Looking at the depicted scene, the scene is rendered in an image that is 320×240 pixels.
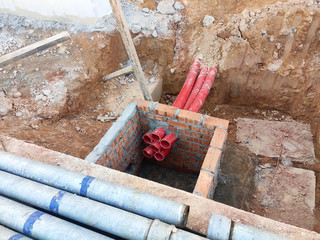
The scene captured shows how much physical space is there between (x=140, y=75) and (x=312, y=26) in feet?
11.3

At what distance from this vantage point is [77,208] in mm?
1691

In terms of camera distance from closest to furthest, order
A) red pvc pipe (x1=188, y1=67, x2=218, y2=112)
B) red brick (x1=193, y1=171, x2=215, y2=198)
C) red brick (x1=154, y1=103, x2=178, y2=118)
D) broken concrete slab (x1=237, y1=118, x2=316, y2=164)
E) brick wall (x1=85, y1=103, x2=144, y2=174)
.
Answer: red brick (x1=193, y1=171, x2=215, y2=198) < brick wall (x1=85, y1=103, x2=144, y2=174) < red brick (x1=154, y1=103, x2=178, y2=118) < red pvc pipe (x1=188, y1=67, x2=218, y2=112) < broken concrete slab (x1=237, y1=118, x2=316, y2=164)

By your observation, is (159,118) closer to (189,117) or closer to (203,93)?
(189,117)

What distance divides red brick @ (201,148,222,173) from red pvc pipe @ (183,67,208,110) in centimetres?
150

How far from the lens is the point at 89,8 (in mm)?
5281

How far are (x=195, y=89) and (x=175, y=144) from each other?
1.28m

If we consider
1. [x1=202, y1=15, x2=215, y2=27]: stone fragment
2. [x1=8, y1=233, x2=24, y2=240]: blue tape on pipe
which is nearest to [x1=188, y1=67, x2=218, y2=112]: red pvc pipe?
[x1=202, y1=15, x2=215, y2=27]: stone fragment

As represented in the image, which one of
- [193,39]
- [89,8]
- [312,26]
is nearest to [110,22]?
[89,8]

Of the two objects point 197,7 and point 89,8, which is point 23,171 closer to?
point 89,8

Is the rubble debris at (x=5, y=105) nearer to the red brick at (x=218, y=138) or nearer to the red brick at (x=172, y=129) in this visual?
the red brick at (x=172, y=129)

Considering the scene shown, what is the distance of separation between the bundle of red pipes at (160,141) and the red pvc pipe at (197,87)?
0.88m

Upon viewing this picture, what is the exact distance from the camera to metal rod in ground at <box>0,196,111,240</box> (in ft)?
5.14

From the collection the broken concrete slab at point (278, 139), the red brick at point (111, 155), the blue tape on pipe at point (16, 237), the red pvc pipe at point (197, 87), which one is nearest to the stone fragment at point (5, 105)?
the red brick at point (111, 155)

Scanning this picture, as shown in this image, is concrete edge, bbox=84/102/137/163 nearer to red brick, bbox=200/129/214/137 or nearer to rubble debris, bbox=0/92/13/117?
red brick, bbox=200/129/214/137
